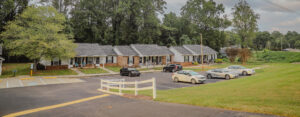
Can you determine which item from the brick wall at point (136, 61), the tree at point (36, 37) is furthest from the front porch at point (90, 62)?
the tree at point (36, 37)

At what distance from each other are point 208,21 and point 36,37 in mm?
54312

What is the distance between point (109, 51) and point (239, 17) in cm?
4191

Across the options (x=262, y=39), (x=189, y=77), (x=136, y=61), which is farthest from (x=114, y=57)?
(x=262, y=39)

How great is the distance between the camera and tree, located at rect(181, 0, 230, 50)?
2534 inches

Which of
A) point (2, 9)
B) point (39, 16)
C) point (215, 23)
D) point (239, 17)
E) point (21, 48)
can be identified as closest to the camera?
point (21, 48)

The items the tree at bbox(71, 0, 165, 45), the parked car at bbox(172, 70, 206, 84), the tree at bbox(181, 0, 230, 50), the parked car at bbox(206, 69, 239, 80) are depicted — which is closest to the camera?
the parked car at bbox(172, 70, 206, 84)

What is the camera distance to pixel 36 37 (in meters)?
26.7

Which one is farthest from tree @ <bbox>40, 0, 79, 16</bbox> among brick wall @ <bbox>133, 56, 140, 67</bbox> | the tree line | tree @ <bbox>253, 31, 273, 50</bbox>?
tree @ <bbox>253, 31, 273, 50</bbox>

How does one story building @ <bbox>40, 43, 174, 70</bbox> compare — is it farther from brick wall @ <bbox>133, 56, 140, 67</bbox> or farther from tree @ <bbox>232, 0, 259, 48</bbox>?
tree @ <bbox>232, 0, 259, 48</bbox>

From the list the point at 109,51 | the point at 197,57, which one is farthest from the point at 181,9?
the point at 109,51

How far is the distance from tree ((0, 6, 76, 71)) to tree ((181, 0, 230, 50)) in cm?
4755

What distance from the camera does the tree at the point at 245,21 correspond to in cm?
5566

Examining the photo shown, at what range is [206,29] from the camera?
6744cm

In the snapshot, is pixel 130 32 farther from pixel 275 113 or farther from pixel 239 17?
pixel 275 113
